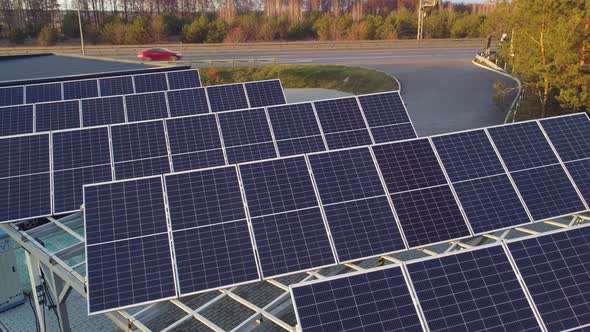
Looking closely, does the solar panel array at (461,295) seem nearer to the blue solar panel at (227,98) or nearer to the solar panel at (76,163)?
the solar panel at (76,163)

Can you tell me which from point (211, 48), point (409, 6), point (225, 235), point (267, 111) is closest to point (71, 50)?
point (211, 48)

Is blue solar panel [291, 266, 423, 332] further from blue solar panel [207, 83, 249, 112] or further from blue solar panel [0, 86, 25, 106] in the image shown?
blue solar panel [0, 86, 25, 106]

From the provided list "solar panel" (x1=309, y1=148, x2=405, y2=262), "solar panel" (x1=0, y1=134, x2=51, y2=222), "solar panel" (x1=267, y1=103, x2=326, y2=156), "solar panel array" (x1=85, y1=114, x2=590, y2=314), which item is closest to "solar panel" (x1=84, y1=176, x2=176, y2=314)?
"solar panel array" (x1=85, y1=114, x2=590, y2=314)

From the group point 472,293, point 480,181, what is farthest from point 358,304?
point 480,181

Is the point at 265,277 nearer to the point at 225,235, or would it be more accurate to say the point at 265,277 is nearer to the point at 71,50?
the point at 225,235

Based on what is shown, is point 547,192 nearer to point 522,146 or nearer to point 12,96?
point 522,146

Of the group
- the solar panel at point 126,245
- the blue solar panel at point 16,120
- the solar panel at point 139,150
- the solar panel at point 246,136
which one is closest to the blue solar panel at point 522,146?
the solar panel at point 246,136

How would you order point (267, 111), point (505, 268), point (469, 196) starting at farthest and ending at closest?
point (267, 111), point (469, 196), point (505, 268)
